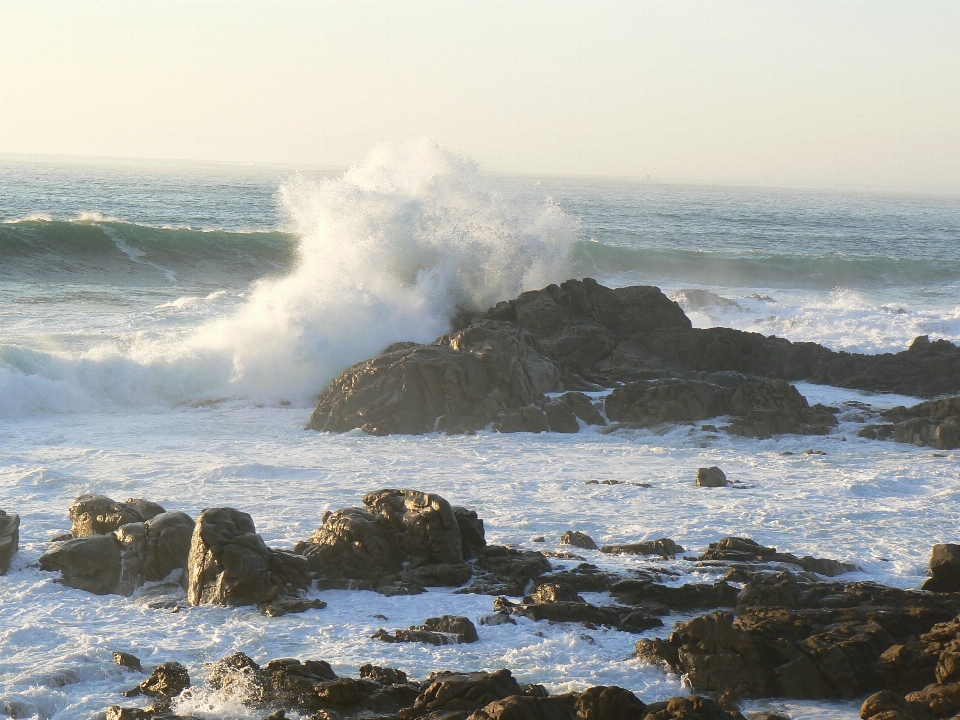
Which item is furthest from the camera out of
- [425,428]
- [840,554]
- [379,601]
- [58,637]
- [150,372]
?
[150,372]

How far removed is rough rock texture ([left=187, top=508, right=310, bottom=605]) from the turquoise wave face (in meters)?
21.8

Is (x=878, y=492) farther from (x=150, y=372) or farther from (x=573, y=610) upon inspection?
(x=150, y=372)

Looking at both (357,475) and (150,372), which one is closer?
(357,475)

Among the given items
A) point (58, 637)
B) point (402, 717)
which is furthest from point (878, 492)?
point (58, 637)

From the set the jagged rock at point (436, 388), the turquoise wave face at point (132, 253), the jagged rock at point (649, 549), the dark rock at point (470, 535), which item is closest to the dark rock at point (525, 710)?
the dark rock at point (470, 535)

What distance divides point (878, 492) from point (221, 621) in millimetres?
6940

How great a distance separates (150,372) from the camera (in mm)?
16375

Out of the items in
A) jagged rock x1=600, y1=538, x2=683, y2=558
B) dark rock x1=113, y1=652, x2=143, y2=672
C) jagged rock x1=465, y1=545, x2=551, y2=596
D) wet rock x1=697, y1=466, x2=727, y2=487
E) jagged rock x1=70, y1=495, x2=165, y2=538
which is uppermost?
wet rock x1=697, y1=466, x2=727, y2=487

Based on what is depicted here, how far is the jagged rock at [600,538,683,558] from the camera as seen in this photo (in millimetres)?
8695

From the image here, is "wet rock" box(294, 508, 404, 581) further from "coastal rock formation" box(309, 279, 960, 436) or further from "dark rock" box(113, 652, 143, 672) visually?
"coastal rock formation" box(309, 279, 960, 436)

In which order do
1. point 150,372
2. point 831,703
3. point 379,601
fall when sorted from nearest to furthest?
point 831,703 → point 379,601 → point 150,372

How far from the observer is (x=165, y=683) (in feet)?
20.6

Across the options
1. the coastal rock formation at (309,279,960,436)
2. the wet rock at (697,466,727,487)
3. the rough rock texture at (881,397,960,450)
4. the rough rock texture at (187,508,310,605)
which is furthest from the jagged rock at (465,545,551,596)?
the rough rock texture at (881,397,960,450)

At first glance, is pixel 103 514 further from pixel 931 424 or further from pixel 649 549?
pixel 931 424
